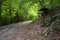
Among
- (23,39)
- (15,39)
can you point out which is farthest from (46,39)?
(15,39)

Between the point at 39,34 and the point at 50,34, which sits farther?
the point at 39,34

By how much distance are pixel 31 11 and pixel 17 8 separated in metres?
3.08

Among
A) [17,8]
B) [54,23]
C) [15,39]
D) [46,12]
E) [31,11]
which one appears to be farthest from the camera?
[31,11]

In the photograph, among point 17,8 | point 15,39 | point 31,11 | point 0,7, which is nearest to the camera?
point 15,39

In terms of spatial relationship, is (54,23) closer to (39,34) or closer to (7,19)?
(39,34)

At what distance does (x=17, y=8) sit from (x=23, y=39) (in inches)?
375

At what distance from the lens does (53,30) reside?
8664 millimetres

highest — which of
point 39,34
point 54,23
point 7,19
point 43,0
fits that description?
point 43,0

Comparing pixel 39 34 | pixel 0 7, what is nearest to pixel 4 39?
pixel 39 34

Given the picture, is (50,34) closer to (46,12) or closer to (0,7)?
(46,12)

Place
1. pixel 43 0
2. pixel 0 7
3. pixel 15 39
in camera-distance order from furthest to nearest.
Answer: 1. pixel 0 7
2. pixel 43 0
3. pixel 15 39

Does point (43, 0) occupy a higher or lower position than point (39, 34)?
higher

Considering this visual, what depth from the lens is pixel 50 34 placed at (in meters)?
8.53

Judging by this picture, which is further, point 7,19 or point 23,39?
point 7,19
